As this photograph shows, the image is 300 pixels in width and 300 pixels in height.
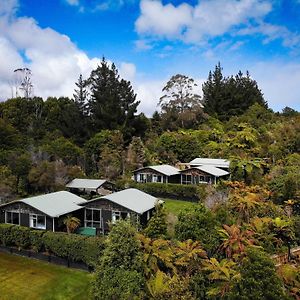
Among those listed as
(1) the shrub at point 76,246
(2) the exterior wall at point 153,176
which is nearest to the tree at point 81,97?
(2) the exterior wall at point 153,176

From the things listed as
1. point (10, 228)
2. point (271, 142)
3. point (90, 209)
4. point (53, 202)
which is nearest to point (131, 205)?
point (90, 209)

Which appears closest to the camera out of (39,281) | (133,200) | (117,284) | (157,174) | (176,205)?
(117,284)

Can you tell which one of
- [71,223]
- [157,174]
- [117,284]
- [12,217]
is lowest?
[117,284]

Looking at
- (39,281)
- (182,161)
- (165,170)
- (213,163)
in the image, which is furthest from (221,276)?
(182,161)

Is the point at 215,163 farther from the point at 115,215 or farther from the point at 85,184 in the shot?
the point at 115,215

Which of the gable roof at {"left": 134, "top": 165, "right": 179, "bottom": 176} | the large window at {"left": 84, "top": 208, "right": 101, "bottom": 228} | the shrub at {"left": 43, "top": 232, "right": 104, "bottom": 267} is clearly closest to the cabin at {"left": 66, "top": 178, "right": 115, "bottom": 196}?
the gable roof at {"left": 134, "top": 165, "right": 179, "bottom": 176}

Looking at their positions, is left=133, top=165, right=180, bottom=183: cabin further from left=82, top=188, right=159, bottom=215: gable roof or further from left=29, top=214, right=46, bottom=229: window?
left=29, top=214, right=46, bottom=229: window
